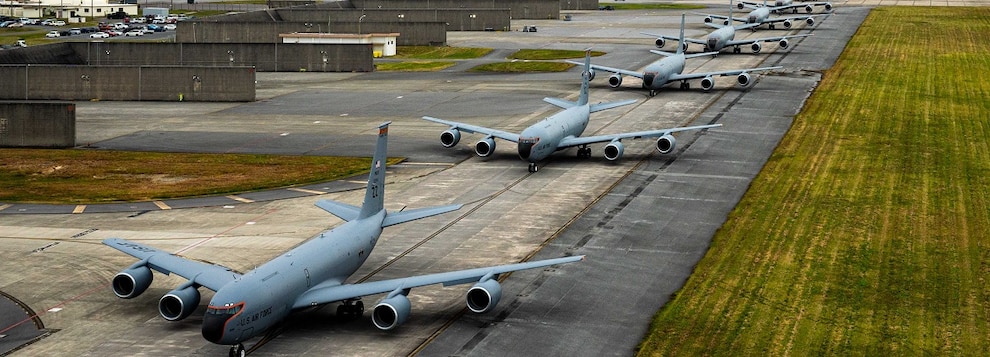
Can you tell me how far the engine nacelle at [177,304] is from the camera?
47406 millimetres

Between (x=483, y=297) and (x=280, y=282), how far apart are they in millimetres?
8279

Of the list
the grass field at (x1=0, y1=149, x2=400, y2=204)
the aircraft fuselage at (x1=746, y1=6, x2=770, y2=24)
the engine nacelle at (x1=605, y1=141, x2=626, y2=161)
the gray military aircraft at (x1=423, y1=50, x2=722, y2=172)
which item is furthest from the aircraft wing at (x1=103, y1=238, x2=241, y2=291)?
the aircraft fuselage at (x1=746, y1=6, x2=770, y2=24)

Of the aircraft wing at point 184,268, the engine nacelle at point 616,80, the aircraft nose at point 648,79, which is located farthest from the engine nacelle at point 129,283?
the engine nacelle at point 616,80

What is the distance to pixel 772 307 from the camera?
53312 millimetres

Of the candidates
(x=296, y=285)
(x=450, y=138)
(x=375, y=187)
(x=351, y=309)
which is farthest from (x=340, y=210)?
(x=450, y=138)

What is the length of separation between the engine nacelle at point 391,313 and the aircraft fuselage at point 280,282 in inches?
130

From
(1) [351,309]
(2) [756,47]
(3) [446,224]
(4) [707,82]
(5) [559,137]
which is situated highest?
(2) [756,47]

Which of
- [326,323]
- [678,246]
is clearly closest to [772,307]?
[678,246]

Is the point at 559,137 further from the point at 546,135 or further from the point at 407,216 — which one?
the point at 407,216

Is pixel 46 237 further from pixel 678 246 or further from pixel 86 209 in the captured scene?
pixel 678 246

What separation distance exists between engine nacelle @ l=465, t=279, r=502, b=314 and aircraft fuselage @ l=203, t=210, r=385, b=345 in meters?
6.05

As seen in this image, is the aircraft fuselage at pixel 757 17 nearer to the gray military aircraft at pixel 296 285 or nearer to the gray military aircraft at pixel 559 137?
the gray military aircraft at pixel 559 137

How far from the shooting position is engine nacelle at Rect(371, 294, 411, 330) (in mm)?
47250

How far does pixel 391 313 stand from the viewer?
47312 mm
